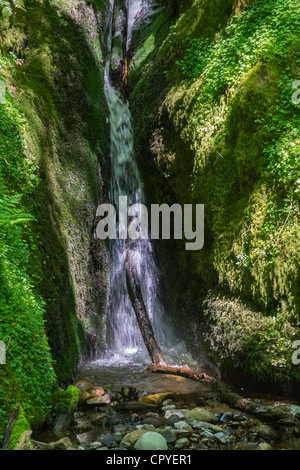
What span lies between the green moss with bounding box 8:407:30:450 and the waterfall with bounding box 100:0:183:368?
5.20 meters

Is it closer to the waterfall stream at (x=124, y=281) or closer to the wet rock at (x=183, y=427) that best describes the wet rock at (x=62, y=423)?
the wet rock at (x=183, y=427)

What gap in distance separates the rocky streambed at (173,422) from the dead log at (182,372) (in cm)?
39

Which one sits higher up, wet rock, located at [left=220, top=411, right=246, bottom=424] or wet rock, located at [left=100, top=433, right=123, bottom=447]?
wet rock, located at [left=100, top=433, right=123, bottom=447]

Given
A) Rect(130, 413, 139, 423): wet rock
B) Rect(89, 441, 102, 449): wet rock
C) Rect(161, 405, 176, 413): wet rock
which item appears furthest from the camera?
Rect(161, 405, 176, 413): wet rock

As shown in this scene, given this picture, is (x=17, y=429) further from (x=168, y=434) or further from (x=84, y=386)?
(x=84, y=386)

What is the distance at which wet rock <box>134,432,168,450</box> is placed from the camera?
3.82 metres

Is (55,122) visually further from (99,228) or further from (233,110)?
(233,110)

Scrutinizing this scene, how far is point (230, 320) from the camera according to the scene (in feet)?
20.5

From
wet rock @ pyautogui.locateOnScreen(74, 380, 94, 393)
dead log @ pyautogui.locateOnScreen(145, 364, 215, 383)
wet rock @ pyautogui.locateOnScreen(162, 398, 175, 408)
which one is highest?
wet rock @ pyautogui.locateOnScreen(74, 380, 94, 393)

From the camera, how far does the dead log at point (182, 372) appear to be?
6.43 m

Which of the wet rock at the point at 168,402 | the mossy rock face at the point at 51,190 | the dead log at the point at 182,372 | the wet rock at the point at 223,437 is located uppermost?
the mossy rock face at the point at 51,190

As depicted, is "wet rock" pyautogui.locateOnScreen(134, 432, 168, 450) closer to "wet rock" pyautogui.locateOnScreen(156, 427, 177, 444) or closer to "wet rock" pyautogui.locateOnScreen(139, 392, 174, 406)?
"wet rock" pyautogui.locateOnScreen(156, 427, 177, 444)

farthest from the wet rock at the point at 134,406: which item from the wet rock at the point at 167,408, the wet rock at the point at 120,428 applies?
the wet rock at the point at 120,428

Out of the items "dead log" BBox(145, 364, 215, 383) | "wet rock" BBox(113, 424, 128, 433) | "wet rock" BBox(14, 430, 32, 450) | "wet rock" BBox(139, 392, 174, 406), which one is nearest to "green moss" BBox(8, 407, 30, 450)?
"wet rock" BBox(14, 430, 32, 450)
